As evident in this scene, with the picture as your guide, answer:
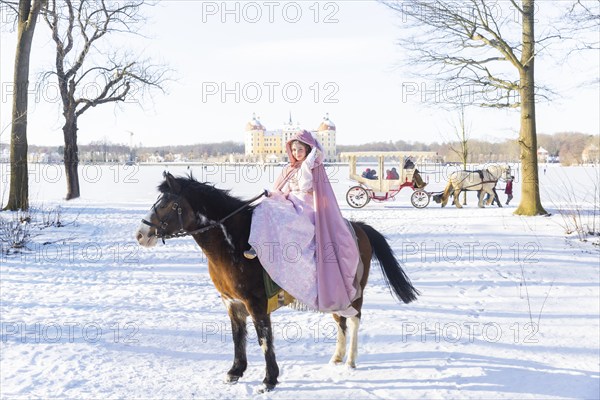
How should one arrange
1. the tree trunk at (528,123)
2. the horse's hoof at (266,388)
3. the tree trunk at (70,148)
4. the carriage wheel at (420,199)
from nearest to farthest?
the horse's hoof at (266,388)
the tree trunk at (528,123)
the carriage wheel at (420,199)
the tree trunk at (70,148)

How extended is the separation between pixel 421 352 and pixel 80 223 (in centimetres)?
1164

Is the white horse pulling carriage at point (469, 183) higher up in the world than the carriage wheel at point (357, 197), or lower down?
higher up

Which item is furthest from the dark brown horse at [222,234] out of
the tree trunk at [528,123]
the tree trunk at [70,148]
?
the tree trunk at [70,148]

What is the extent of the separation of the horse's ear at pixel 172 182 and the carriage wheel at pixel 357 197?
15772 millimetres

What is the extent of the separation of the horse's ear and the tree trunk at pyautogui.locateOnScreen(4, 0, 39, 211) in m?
11.8

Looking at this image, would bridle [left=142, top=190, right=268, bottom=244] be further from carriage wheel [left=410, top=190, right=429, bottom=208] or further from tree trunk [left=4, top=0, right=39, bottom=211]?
carriage wheel [left=410, top=190, right=429, bottom=208]

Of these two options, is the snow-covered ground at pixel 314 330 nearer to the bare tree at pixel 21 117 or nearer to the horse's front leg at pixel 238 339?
the horse's front leg at pixel 238 339

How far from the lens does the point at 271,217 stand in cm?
457

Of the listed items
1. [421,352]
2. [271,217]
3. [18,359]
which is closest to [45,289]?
[18,359]

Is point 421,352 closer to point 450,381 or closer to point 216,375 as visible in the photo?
point 450,381

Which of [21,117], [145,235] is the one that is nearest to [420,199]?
[21,117]

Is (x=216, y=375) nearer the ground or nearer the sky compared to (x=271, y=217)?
nearer the ground

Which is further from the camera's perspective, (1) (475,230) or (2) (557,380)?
(1) (475,230)

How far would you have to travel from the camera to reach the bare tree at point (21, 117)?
46.2 ft
